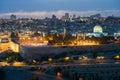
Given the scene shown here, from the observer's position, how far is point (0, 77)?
26.2 meters

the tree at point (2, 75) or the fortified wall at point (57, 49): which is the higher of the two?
the fortified wall at point (57, 49)

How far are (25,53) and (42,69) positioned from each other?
598 cm

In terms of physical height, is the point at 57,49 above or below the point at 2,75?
above

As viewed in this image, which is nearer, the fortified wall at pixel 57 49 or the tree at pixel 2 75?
the tree at pixel 2 75

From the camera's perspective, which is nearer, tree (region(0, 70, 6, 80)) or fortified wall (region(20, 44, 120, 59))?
tree (region(0, 70, 6, 80))

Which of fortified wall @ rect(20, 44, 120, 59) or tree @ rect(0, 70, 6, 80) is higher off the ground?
fortified wall @ rect(20, 44, 120, 59)

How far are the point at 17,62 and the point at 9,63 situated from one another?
402 mm

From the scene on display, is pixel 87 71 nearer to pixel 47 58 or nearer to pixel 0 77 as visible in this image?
pixel 0 77

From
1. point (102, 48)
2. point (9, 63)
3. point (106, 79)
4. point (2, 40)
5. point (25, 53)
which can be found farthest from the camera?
point (2, 40)

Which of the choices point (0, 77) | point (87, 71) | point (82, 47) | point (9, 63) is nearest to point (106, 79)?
point (87, 71)

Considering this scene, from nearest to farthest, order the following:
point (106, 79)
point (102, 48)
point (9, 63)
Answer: point (106, 79), point (9, 63), point (102, 48)

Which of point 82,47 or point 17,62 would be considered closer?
point 17,62

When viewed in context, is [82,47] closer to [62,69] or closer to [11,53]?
[11,53]

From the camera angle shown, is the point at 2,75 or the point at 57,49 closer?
the point at 2,75
